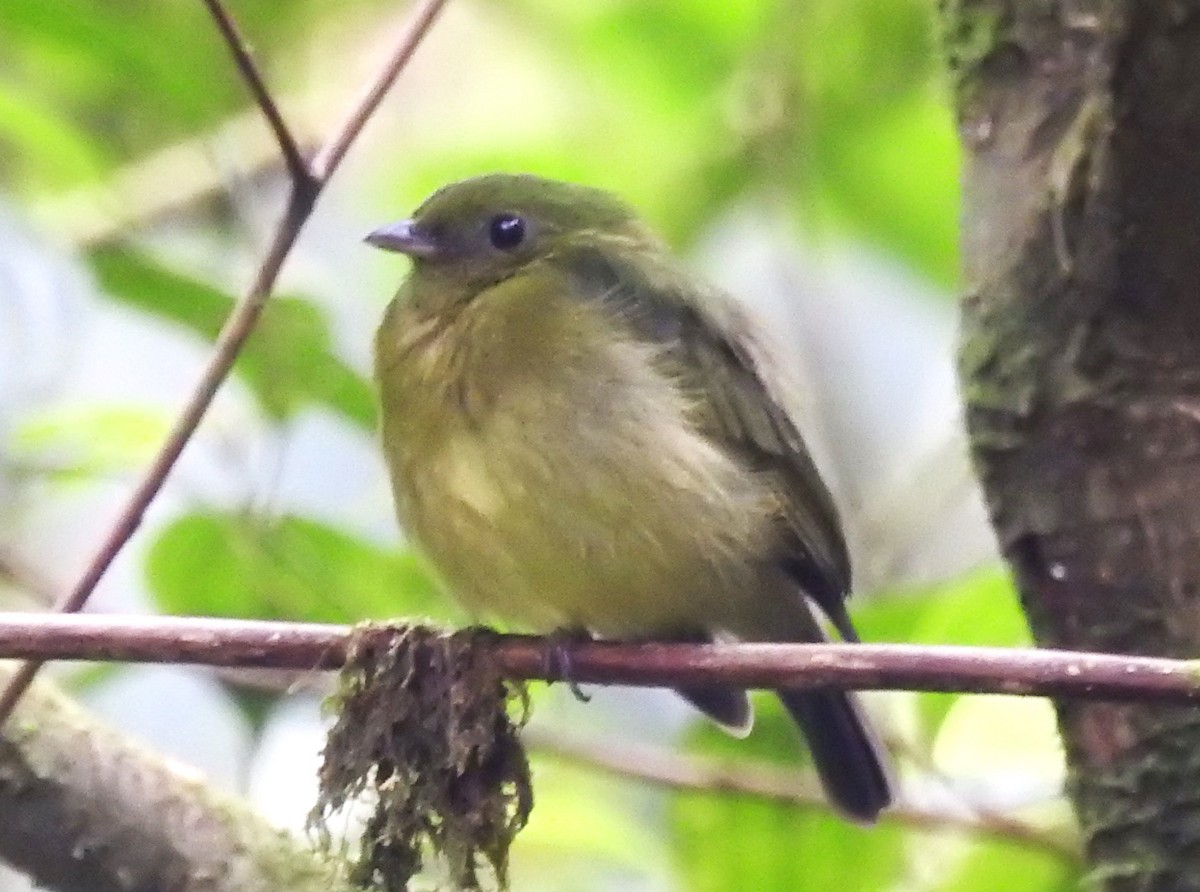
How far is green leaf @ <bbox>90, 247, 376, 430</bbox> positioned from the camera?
2271mm

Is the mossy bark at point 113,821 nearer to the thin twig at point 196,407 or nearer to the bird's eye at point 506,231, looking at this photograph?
the thin twig at point 196,407

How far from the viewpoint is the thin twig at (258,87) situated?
1.81 metres

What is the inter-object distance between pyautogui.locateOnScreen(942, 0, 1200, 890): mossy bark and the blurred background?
0.67 ft

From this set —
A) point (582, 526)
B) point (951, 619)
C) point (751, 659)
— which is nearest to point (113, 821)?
point (582, 526)

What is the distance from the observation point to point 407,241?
255 cm

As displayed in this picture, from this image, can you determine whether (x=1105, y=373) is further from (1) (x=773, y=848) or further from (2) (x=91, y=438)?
(2) (x=91, y=438)

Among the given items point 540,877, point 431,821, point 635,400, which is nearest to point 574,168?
point 635,400

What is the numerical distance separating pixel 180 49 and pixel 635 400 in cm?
93

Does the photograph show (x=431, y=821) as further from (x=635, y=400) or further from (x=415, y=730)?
(x=635, y=400)

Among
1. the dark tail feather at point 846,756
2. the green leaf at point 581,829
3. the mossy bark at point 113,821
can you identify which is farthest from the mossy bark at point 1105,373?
the mossy bark at point 113,821

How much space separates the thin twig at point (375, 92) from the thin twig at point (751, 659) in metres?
0.57

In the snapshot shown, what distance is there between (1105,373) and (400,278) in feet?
4.99

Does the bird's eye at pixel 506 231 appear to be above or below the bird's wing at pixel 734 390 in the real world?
above

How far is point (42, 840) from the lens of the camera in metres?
2.01
